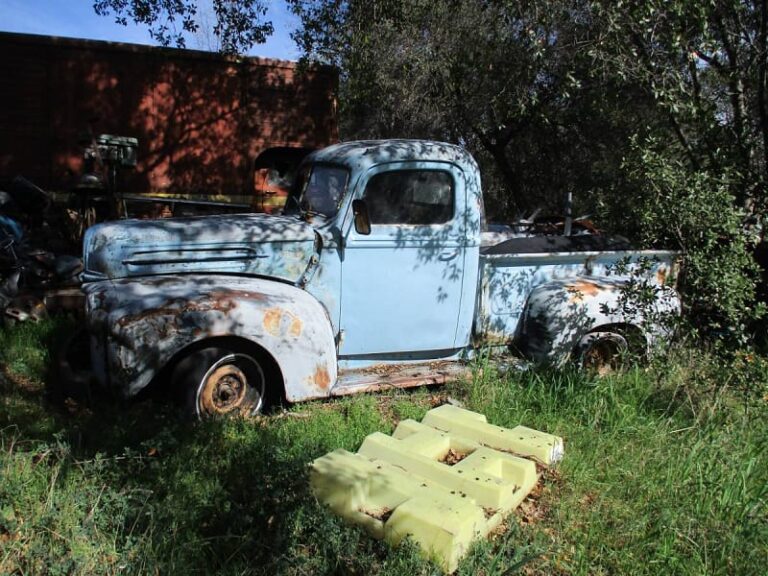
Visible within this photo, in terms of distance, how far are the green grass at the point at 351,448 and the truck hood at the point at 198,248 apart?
90cm

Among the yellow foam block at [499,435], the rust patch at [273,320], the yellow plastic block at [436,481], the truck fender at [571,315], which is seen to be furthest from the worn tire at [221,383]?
the truck fender at [571,315]

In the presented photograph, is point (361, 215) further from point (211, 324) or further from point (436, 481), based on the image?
point (436, 481)

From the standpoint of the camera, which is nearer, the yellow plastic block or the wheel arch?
the yellow plastic block

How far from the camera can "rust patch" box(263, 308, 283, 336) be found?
3.91 metres

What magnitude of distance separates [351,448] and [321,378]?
616 mm

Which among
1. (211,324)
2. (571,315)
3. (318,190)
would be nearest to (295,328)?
(211,324)

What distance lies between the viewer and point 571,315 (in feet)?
16.1

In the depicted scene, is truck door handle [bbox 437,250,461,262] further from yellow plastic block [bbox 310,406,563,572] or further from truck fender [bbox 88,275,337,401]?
yellow plastic block [bbox 310,406,563,572]

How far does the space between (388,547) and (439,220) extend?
2.62 meters

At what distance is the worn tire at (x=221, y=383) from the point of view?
3803mm

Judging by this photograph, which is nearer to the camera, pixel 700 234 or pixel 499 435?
pixel 499 435

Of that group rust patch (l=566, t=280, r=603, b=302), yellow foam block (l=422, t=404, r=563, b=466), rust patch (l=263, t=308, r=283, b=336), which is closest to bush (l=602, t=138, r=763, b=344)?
rust patch (l=566, t=280, r=603, b=302)

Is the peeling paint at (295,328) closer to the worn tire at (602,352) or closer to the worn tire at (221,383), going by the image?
the worn tire at (221,383)

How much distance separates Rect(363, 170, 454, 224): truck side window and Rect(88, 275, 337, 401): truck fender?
0.85 meters
